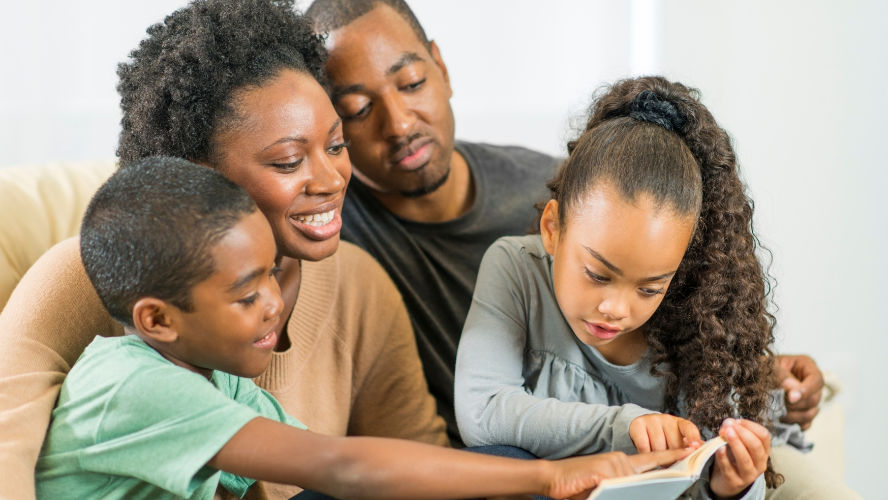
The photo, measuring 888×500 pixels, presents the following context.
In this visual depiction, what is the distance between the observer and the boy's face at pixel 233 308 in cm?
110

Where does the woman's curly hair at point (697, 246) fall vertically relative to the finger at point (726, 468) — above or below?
above

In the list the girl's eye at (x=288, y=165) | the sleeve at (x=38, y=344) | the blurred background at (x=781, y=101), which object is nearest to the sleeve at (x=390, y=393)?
the girl's eye at (x=288, y=165)

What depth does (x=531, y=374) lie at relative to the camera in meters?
1.49

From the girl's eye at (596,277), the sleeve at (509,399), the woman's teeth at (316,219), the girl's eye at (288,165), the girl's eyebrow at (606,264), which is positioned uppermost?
the girl's eye at (288,165)

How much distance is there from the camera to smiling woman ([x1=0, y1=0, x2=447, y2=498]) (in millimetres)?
1318

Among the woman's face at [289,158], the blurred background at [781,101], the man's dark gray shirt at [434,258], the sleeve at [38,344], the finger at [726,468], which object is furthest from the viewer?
the blurred background at [781,101]

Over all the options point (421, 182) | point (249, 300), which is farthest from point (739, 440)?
point (421, 182)

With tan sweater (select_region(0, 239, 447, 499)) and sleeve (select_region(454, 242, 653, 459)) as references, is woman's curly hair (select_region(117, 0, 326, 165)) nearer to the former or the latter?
tan sweater (select_region(0, 239, 447, 499))

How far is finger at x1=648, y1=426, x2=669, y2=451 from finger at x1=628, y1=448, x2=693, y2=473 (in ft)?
0.08

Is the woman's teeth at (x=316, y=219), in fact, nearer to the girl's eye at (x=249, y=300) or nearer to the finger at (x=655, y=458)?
the girl's eye at (x=249, y=300)

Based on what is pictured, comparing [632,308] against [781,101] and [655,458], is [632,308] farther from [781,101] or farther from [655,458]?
[781,101]

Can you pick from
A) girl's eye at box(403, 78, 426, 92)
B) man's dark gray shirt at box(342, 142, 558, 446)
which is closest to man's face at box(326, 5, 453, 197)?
girl's eye at box(403, 78, 426, 92)

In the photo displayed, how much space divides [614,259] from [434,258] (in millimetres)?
734

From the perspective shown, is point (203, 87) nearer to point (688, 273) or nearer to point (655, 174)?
point (655, 174)
